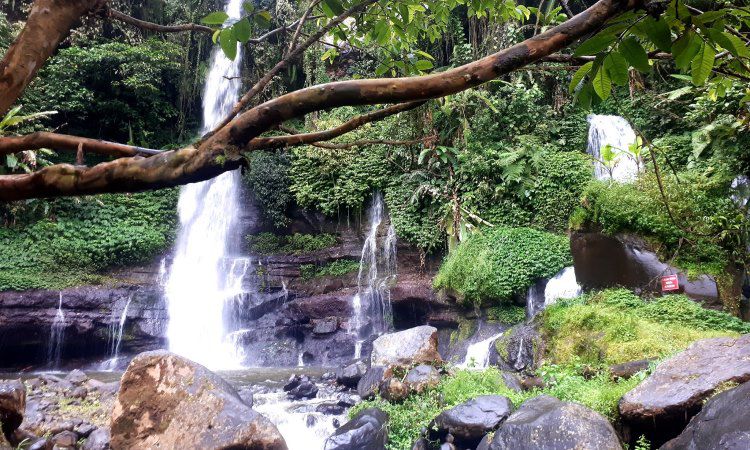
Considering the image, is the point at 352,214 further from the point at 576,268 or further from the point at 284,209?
the point at 576,268

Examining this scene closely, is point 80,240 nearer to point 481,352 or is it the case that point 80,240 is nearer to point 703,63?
point 481,352

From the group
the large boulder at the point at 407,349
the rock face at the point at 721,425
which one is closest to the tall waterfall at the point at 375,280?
the large boulder at the point at 407,349

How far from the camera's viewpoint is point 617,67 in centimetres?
150

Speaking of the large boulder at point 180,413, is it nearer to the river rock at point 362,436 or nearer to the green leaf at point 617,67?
the river rock at point 362,436

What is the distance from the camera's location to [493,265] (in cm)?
1032

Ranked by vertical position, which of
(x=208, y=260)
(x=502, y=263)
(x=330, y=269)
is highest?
(x=208, y=260)

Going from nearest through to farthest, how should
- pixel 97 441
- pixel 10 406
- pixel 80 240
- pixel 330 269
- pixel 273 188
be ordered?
pixel 10 406
pixel 97 441
pixel 330 269
pixel 80 240
pixel 273 188

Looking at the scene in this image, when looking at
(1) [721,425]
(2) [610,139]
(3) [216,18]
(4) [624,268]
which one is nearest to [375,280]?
(4) [624,268]

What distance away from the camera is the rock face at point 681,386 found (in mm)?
4312

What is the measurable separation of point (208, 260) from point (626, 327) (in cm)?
1135

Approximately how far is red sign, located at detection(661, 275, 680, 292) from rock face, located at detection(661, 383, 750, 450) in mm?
4103

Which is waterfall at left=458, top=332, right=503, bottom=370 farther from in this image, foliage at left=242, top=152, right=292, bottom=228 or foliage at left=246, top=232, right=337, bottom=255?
foliage at left=242, top=152, right=292, bottom=228

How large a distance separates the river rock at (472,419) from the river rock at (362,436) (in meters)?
0.61

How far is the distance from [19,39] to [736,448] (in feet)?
14.8
